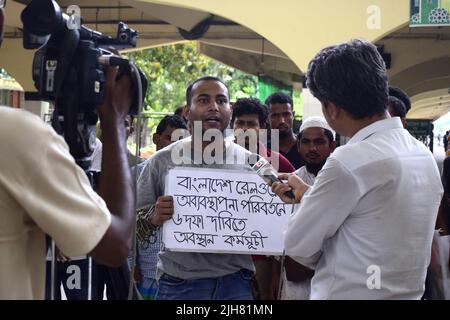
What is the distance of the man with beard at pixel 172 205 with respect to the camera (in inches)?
148

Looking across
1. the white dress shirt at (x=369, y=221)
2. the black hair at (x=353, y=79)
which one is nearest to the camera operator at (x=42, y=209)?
the white dress shirt at (x=369, y=221)

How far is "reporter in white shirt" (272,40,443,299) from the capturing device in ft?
8.29

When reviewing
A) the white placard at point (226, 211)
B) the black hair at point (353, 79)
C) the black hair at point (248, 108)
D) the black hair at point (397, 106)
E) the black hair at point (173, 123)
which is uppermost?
the black hair at point (353, 79)

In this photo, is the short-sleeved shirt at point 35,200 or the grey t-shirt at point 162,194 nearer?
the short-sleeved shirt at point 35,200

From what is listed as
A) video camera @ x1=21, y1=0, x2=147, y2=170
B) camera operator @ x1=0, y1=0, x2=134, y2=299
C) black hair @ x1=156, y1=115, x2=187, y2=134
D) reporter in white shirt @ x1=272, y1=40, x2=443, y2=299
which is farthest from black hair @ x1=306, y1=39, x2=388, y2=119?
black hair @ x1=156, y1=115, x2=187, y2=134

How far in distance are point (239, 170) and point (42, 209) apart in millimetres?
2227

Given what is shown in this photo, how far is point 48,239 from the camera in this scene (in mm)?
2064

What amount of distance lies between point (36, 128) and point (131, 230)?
371mm

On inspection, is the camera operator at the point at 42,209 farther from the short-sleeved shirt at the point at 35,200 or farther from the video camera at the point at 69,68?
the video camera at the point at 69,68

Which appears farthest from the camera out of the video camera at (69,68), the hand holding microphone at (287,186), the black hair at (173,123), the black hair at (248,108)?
the black hair at (173,123)

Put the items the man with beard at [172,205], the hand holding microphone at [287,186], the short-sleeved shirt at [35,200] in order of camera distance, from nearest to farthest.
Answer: the short-sleeved shirt at [35,200], the hand holding microphone at [287,186], the man with beard at [172,205]

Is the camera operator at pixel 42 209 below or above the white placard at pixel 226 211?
above

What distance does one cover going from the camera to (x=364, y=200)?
2527 mm
